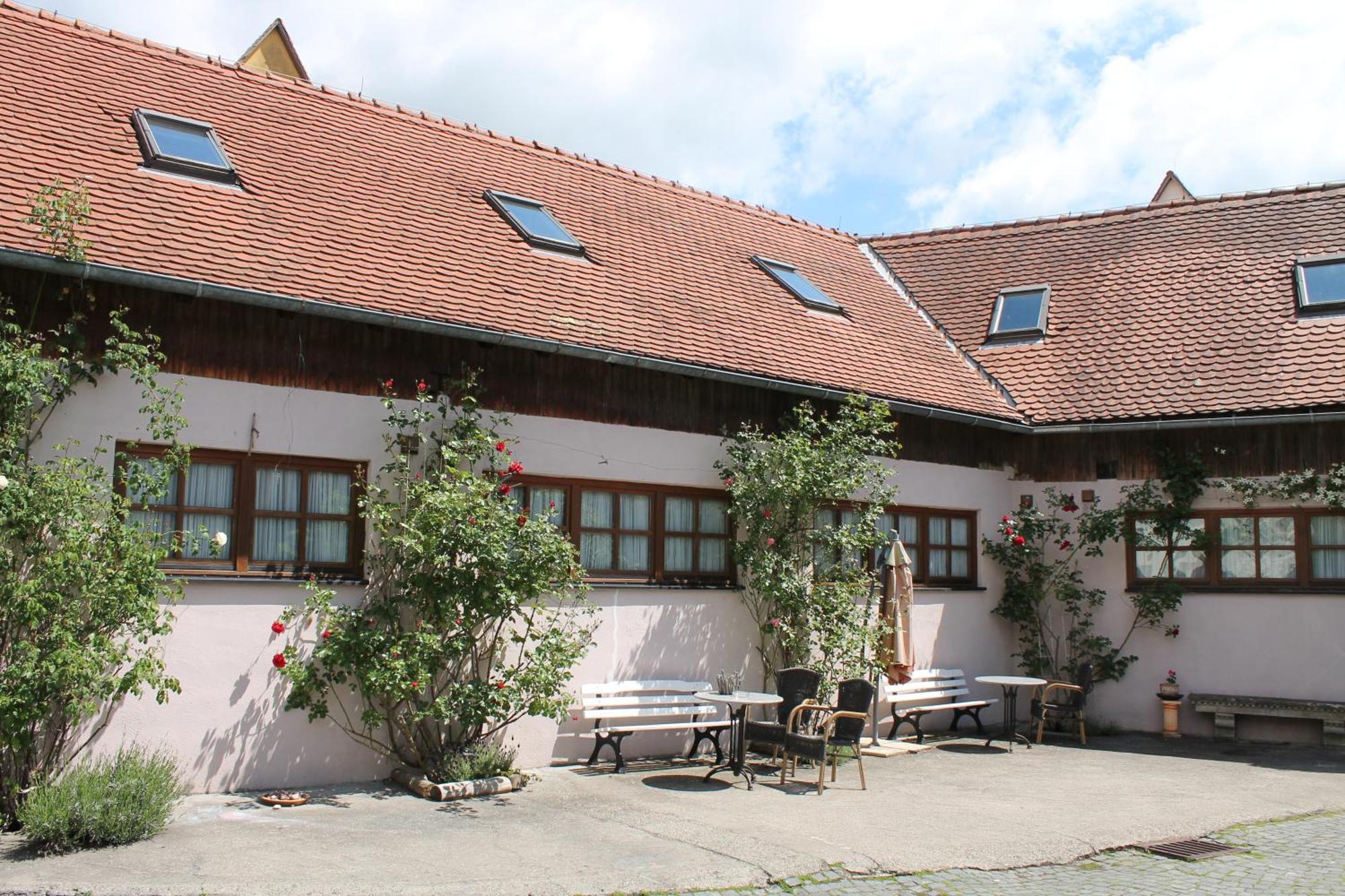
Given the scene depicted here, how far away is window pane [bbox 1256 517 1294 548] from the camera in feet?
43.8

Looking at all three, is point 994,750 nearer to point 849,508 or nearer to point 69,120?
point 849,508

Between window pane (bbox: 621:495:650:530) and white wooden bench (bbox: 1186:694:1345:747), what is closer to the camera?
window pane (bbox: 621:495:650:530)

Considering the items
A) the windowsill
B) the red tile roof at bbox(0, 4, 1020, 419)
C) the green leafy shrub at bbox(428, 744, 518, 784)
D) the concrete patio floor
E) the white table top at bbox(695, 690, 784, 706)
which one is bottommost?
the concrete patio floor

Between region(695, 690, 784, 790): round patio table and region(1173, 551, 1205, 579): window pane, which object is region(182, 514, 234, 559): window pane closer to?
region(695, 690, 784, 790): round patio table

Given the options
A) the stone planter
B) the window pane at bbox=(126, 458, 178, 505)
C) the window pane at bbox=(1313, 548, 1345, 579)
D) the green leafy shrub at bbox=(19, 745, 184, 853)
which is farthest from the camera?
the window pane at bbox=(1313, 548, 1345, 579)

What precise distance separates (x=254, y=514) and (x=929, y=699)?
7600mm

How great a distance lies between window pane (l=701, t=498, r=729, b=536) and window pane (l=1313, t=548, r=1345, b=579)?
635 centimetres

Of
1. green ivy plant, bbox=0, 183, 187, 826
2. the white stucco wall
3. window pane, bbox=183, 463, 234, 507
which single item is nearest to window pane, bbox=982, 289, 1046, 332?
the white stucco wall

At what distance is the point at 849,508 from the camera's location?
1302 cm

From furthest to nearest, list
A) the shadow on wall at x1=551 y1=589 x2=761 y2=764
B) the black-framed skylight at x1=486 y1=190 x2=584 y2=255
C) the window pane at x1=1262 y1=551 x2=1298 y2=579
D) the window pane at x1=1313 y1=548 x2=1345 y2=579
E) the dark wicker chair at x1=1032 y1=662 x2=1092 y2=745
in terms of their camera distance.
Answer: the window pane at x1=1262 y1=551 x2=1298 y2=579 → the window pane at x1=1313 y1=548 x2=1345 y2=579 → the dark wicker chair at x1=1032 y1=662 x2=1092 y2=745 → the black-framed skylight at x1=486 y1=190 x2=584 y2=255 → the shadow on wall at x1=551 y1=589 x2=761 y2=764

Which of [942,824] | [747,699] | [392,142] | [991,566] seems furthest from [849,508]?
[392,142]

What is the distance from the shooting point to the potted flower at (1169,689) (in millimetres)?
13602

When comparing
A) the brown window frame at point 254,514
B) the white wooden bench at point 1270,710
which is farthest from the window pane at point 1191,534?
the brown window frame at point 254,514

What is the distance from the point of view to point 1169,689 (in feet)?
44.7
